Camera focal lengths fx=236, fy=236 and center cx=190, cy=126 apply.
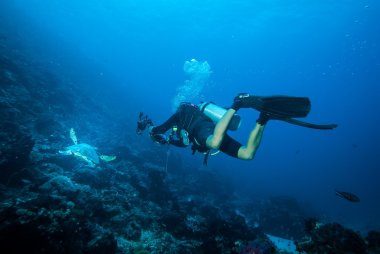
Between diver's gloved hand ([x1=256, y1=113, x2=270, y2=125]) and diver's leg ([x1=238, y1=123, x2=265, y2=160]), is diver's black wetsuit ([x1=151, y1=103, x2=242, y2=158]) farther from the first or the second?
diver's gloved hand ([x1=256, y1=113, x2=270, y2=125])

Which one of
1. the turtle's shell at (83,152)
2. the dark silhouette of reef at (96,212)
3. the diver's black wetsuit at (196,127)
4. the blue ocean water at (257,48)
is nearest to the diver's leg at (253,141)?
the diver's black wetsuit at (196,127)

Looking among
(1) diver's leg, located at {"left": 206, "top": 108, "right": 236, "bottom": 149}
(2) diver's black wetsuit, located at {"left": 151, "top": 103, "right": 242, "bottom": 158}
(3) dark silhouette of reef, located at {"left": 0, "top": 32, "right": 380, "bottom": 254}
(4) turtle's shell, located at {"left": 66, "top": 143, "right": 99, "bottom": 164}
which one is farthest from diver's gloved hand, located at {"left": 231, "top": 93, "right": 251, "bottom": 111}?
(4) turtle's shell, located at {"left": 66, "top": 143, "right": 99, "bottom": 164}

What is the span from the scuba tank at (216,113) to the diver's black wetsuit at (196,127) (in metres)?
0.12

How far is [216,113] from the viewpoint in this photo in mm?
5852

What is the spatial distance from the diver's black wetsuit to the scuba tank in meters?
0.12

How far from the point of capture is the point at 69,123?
1661 centimetres

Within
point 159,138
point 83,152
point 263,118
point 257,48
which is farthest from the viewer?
point 257,48

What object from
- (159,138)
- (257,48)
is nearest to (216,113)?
(159,138)

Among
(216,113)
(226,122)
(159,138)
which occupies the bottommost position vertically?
(159,138)

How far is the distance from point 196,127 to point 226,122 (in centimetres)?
114

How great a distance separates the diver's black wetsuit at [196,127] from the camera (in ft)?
17.1

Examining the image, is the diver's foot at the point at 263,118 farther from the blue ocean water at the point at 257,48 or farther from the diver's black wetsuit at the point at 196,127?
the blue ocean water at the point at 257,48

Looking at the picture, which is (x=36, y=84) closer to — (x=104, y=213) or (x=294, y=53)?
(x=104, y=213)

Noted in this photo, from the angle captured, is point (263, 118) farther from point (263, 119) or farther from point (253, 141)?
point (253, 141)
